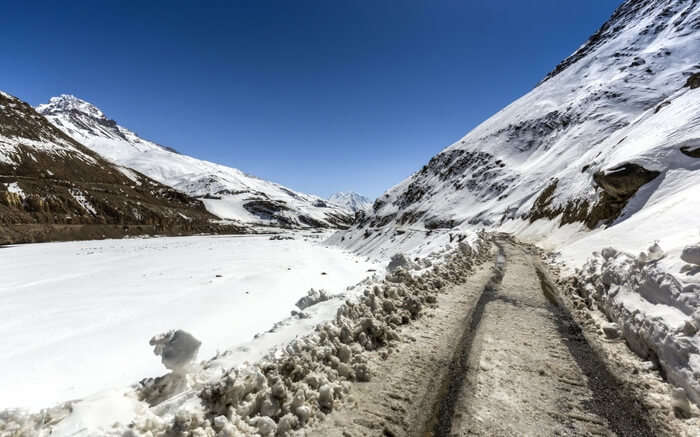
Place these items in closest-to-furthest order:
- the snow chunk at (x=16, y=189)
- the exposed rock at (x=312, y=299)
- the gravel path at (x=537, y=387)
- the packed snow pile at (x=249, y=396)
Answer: the packed snow pile at (x=249, y=396), the gravel path at (x=537, y=387), the exposed rock at (x=312, y=299), the snow chunk at (x=16, y=189)

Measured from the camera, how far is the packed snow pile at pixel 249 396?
328 cm

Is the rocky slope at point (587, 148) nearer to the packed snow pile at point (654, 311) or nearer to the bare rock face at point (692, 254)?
the packed snow pile at point (654, 311)

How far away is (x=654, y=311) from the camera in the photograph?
5438mm

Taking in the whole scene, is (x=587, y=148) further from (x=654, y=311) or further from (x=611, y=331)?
(x=654, y=311)

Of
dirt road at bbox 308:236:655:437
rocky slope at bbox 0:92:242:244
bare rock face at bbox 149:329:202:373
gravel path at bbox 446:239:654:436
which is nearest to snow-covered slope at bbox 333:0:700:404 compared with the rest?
gravel path at bbox 446:239:654:436

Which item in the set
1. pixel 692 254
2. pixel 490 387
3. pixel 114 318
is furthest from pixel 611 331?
pixel 114 318

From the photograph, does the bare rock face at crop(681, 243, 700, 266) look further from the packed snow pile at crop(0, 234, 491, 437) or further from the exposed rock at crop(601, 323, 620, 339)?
the packed snow pile at crop(0, 234, 491, 437)

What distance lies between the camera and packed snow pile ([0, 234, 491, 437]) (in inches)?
129

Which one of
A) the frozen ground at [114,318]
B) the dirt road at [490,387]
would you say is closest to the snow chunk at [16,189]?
the frozen ground at [114,318]

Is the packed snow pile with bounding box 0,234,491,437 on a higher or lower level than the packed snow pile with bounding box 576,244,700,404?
lower

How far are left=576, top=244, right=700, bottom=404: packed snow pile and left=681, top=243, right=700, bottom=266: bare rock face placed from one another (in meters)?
0.40

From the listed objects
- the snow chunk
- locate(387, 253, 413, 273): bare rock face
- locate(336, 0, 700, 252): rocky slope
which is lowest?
locate(387, 253, 413, 273): bare rock face

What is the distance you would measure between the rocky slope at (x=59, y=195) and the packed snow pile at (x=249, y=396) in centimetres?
6863

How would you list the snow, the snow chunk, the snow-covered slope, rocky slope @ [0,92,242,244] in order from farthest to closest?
the snow, the snow chunk, rocky slope @ [0,92,242,244], the snow-covered slope
